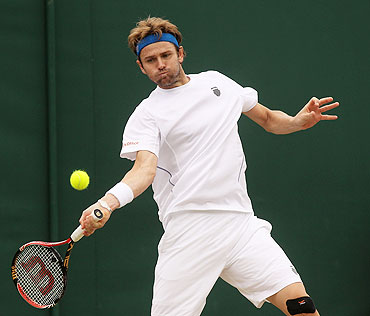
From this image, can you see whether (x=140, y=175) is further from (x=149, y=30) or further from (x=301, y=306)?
(x=301, y=306)

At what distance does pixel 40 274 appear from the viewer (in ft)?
10.6

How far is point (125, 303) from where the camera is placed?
4.44 meters

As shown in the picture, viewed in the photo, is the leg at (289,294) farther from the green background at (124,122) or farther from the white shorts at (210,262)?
the green background at (124,122)

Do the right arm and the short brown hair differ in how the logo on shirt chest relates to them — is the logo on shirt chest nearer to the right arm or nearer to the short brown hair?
the short brown hair

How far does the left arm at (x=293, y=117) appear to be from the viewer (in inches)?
141

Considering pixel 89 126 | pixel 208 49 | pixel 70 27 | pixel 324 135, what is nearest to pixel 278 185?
pixel 324 135

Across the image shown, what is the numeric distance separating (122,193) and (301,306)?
90 cm

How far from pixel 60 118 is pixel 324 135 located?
1900 millimetres

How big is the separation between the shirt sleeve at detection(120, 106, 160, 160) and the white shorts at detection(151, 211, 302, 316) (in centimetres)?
35

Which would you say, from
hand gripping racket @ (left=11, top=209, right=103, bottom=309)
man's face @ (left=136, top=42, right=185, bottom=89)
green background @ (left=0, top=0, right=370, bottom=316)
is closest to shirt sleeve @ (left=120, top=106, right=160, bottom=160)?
man's face @ (left=136, top=42, right=185, bottom=89)

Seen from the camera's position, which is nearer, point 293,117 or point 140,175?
point 140,175

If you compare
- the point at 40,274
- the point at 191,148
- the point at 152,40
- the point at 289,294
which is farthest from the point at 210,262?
the point at 152,40

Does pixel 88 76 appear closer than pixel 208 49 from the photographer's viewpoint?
Yes

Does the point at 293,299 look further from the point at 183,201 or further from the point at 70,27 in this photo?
the point at 70,27
